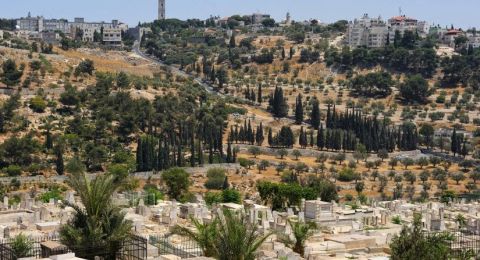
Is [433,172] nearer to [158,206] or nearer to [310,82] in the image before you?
[158,206]

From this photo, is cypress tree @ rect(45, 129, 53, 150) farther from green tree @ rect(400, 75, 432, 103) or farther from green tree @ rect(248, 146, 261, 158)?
green tree @ rect(400, 75, 432, 103)

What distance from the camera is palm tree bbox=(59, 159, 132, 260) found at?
18438 millimetres

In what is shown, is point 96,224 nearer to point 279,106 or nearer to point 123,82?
point 123,82

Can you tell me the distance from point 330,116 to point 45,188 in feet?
124

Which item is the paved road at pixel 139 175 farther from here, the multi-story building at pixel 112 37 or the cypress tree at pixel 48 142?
the multi-story building at pixel 112 37

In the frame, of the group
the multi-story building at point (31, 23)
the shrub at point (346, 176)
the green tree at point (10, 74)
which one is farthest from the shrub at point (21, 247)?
the multi-story building at point (31, 23)

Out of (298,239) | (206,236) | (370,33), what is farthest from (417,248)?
(370,33)

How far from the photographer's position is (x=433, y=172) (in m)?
62.6

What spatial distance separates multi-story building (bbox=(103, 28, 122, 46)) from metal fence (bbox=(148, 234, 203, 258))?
10547cm

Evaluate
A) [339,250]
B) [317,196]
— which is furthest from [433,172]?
[339,250]

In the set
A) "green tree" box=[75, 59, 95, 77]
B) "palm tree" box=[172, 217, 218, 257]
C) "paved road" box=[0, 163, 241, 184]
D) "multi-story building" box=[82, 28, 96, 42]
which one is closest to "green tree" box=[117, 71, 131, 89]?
"green tree" box=[75, 59, 95, 77]

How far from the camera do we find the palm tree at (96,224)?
18438mm

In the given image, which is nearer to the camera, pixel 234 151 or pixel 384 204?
pixel 384 204

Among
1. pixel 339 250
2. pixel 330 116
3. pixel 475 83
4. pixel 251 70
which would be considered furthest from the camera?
pixel 251 70
